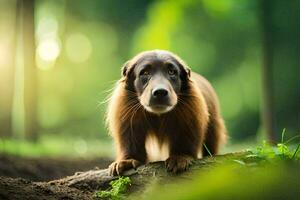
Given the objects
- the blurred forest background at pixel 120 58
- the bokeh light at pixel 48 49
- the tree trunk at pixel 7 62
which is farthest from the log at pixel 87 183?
the bokeh light at pixel 48 49

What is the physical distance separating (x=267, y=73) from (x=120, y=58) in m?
14.4

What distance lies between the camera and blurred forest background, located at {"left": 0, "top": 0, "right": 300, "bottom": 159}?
47.7 feet

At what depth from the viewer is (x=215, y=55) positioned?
71.7 feet

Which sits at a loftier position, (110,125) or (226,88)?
(226,88)

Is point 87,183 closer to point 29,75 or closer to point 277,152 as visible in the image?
point 277,152

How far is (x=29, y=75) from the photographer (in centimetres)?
1514

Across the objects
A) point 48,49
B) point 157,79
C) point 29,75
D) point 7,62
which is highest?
point 48,49

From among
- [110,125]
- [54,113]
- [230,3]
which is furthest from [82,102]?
[110,125]

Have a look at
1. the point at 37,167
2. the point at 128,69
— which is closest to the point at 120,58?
the point at 37,167

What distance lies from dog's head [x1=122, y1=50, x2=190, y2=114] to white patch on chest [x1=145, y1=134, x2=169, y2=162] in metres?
0.43

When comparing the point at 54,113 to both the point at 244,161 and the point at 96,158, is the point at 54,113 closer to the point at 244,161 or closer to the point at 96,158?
the point at 96,158

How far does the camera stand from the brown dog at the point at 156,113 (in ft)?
16.9

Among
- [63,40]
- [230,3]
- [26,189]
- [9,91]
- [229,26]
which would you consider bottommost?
[26,189]

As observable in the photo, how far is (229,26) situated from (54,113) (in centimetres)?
1308
